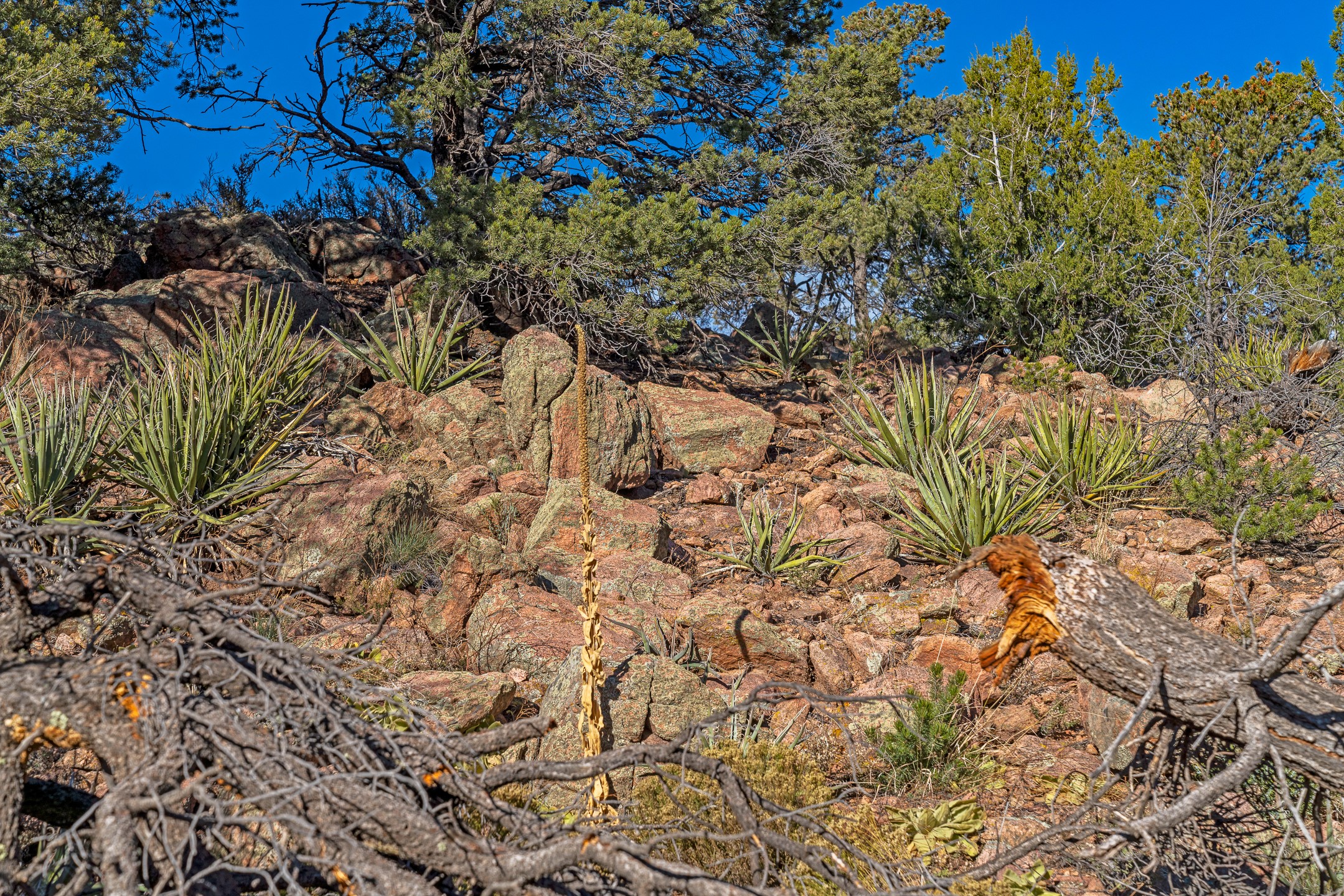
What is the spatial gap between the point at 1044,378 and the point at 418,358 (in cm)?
643

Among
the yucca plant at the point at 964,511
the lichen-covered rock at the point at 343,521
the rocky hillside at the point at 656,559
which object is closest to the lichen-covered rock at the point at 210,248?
the rocky hillside at the point at 656,559

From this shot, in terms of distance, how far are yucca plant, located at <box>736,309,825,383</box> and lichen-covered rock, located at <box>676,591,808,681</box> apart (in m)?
6.48

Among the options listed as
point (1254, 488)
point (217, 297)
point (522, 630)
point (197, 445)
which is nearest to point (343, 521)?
point (197, 445)

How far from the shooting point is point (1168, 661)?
7.41 ft

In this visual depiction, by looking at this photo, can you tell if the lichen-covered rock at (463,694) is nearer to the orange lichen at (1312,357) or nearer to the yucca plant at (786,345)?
the yucca plant at (786,345)

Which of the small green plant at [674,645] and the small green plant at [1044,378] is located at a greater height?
the small green plant at [1044,378]

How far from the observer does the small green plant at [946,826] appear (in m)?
3.39

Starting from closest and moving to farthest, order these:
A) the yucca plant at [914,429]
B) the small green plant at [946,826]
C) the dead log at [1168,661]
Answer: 1. the dead log at [1168,661]
2. the small green plant at [946,826]
3. the yucca plant at [914,429]

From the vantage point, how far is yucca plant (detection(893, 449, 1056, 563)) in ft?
21.0

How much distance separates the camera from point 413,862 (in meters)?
1.56

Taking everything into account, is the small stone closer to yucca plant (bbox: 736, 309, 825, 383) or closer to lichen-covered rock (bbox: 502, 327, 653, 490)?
lichen-covered rock (bbox: 502, 327, 653, 490)

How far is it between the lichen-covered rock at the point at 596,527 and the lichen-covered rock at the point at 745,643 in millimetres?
1167

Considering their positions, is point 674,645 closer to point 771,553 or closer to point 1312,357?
point 771,553

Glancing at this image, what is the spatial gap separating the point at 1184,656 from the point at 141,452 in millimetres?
5810
